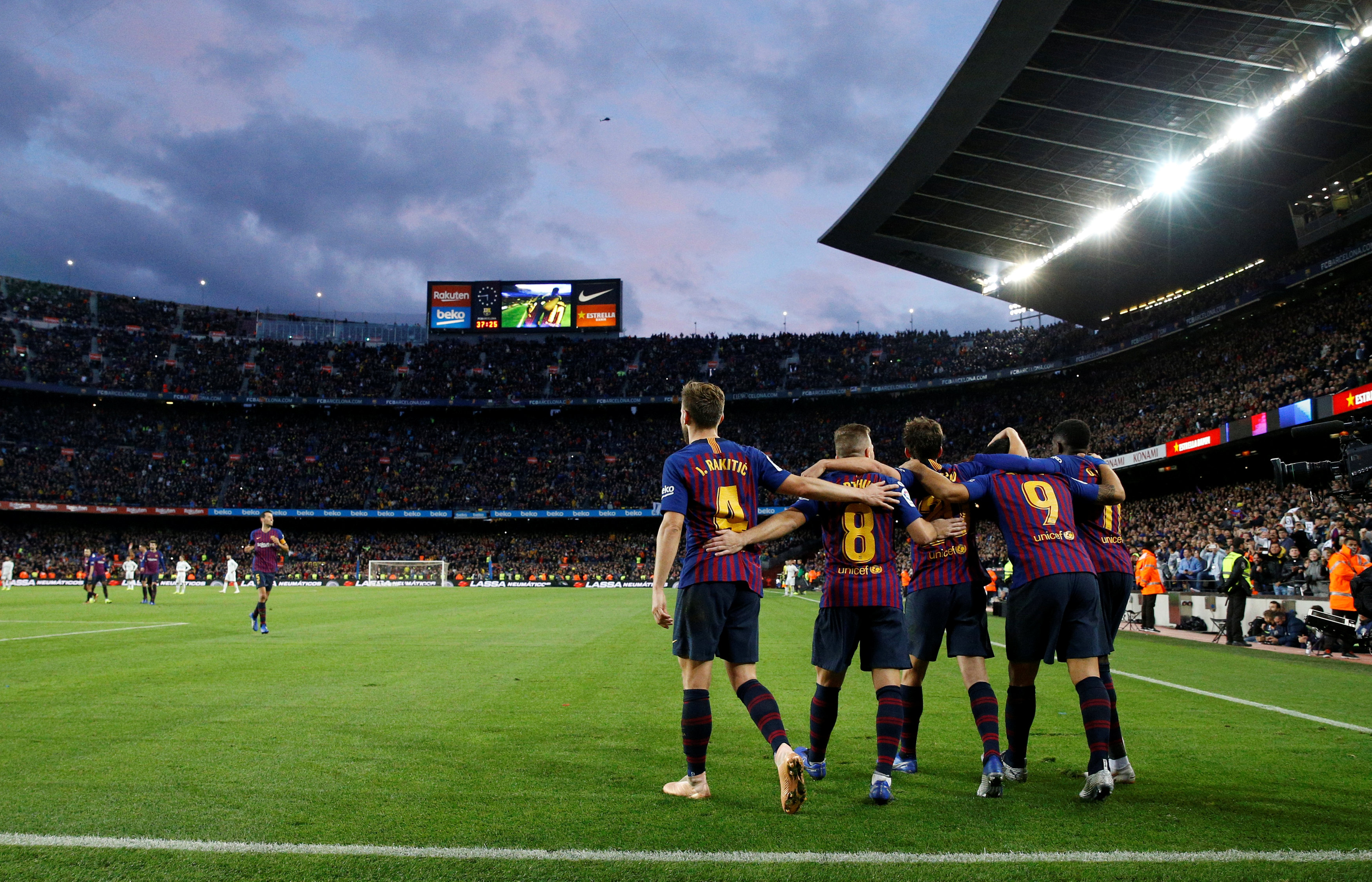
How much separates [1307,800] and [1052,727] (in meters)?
2.36

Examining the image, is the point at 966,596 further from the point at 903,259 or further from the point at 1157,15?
the point at 903,259

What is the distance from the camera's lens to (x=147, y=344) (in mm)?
60594

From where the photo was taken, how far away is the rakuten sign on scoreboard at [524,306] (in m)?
63.2

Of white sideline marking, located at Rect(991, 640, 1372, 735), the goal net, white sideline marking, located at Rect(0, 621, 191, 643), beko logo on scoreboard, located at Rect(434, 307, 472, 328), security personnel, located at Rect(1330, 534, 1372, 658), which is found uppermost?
beko logo on scoreboard, located at Rect(434, 307, 472, 328)

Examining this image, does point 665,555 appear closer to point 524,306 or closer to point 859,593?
point 859,593

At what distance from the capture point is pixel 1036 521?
16.8 ft

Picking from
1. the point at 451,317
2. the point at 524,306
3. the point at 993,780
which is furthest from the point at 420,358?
the point at 993,780

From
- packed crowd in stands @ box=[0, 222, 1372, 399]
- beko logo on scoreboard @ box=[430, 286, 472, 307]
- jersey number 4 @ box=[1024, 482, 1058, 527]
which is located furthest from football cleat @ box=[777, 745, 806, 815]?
beko logo on scoreboard @ box=[430, 286, 472, 307]

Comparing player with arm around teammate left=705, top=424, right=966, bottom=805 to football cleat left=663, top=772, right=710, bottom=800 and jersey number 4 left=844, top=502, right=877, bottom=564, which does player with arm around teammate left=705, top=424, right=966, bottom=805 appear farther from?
football cleat left=663, top=772, right=710, bottom=800

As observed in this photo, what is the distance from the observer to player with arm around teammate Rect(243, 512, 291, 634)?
47.3 feet

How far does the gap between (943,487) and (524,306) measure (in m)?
60.9

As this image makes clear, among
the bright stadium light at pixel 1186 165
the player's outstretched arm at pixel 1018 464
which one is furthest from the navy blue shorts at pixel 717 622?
the bright stadium light at pixel 1186 165

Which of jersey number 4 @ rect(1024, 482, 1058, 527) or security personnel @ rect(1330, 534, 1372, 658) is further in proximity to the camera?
security personnel @ rect(1330, 534, 1372, 658)

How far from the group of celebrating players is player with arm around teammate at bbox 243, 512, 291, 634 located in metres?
12.0
